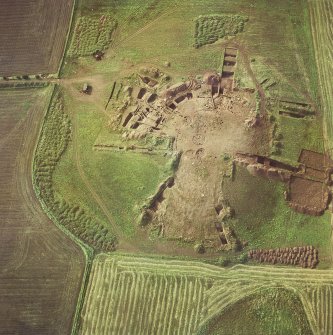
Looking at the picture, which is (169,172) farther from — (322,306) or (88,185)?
(322,306)

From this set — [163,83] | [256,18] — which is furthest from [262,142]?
[256,18]

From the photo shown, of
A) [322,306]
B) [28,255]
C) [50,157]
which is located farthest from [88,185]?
[322,306]

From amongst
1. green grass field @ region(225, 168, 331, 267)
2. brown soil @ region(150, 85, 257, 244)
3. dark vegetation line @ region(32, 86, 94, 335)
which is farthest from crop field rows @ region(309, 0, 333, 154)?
dark vegetation line @ region(32, 86, 94, 335)

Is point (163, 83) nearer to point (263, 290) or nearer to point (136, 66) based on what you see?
point (136, 66)

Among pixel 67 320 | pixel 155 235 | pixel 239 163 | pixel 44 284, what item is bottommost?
pixel 67 320

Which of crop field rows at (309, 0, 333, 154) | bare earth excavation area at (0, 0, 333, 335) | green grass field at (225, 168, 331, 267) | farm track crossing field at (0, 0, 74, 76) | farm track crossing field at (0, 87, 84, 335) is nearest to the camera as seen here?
bare earth excavation area at (0, 0, 333, 335)

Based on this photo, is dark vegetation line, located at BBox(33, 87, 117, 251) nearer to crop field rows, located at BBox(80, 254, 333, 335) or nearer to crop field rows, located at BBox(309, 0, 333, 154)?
crop field rows, located at BBox(80, 254, 333, 335)
